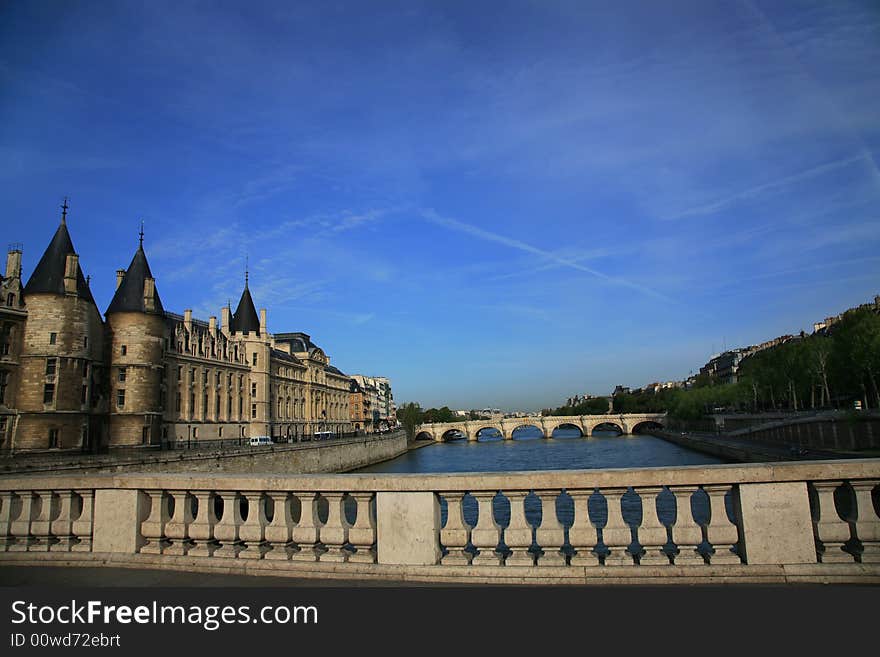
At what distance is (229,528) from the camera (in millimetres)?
5777

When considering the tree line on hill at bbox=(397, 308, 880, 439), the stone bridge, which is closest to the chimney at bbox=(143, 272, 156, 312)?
the tree line on hill at bbox=(397, 308, 880, 439)

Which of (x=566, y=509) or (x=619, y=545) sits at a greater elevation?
(x=619, y=545)

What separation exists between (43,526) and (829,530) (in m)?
7.53

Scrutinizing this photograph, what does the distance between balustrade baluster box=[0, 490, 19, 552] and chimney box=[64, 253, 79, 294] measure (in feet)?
123

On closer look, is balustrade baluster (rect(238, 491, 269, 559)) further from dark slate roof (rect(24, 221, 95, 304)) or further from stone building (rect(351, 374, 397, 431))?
stone building (rect(351, 374, 397, 431))

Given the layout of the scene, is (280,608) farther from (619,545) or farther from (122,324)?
(122,324)

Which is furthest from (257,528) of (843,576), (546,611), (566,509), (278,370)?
(278,370)

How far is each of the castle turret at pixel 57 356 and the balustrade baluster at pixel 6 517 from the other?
3581 cm

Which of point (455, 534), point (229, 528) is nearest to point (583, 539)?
point (455, 534)

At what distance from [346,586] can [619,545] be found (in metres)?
2.29

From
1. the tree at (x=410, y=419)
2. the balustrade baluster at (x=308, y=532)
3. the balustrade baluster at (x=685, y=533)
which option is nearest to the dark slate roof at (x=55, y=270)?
the balustrade baluster at (x=308, y=532)

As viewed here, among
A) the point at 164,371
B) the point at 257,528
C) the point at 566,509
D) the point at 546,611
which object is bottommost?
the point at 566,509

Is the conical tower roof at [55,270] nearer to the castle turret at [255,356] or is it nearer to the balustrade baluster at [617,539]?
the castle turret at [255,356]

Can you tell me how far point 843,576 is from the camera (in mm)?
4699
